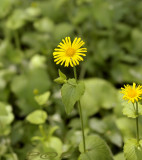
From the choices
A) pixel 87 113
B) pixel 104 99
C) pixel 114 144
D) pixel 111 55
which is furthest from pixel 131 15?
pixel 114 144

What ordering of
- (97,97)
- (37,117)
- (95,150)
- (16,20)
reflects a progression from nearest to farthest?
1. (95,150)
2. (37,117)
3. (97,97)
4. (16,20)

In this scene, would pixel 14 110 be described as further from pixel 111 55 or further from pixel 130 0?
pixel 130 0

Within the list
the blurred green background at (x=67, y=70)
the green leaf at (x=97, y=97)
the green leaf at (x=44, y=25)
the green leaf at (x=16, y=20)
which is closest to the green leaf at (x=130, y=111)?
the blurred green background at (x=67, y=70)

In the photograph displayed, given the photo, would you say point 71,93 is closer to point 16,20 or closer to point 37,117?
point 37,117

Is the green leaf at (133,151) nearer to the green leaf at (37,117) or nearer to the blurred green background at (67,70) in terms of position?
the blurred green background at (67,70)

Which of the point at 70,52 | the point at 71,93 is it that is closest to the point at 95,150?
the point at 71,93

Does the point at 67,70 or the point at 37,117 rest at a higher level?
the point at 67,70
